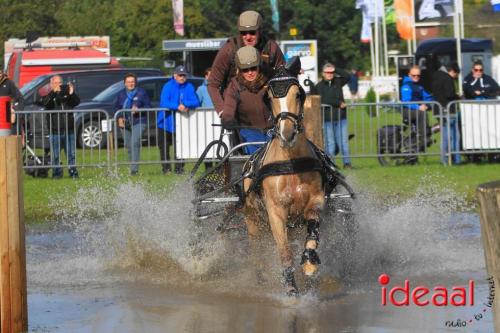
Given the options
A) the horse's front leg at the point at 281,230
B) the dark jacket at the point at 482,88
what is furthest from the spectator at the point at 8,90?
the horse's front leg at the point at 281,230

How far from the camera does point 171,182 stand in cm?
1784

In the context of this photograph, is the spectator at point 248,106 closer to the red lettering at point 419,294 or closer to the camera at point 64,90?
the red lettering at point 419,294

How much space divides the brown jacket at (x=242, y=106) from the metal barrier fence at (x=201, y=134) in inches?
322

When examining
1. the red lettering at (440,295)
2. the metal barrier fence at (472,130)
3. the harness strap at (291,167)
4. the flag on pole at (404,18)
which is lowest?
the red lettering at (440,295)

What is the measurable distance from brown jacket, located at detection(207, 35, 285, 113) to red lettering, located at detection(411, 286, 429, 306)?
2.56m

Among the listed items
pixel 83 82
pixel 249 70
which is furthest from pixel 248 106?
pixel 83 82

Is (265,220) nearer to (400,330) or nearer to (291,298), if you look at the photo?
(291,298)

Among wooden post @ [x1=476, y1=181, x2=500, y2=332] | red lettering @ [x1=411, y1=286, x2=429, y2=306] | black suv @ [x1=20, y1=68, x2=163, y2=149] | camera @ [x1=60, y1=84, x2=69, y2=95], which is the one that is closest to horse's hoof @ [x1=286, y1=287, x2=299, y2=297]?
red lettering @ [x1=411, y1=286, x2=429, y2=306]

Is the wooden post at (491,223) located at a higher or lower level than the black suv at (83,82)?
lower

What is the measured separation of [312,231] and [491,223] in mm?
3672

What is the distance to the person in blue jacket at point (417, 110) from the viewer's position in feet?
68.1

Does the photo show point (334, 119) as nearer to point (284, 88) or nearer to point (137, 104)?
point (137, 104)

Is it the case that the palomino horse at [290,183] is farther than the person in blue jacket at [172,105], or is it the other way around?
the person in blue jacket at [172,105]

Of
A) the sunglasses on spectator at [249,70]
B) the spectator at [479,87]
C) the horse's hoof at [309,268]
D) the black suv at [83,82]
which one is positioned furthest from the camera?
the black suv at [83,82]
